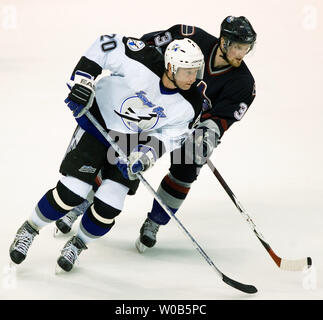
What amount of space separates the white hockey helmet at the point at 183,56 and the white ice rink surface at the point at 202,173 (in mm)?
569

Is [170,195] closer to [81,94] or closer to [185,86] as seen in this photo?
[185,86]

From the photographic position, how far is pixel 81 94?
3295 millimetres

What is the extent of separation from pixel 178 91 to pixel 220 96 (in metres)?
0.40

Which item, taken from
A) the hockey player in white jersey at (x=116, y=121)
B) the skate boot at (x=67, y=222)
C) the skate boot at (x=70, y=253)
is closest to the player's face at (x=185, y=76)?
the hockey player in white jersey at (x=116, y=121)

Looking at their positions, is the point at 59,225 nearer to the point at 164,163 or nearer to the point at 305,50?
the point at 164,163

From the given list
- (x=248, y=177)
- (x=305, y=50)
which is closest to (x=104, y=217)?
(x=248, y=177)

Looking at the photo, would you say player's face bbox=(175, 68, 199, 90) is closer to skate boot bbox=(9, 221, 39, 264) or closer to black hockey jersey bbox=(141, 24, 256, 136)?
black hockey jersey bbox=(141, 24, 256, 136)

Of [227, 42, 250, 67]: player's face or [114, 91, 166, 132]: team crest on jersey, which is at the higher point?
[227, 42, 250, 67]: player's face

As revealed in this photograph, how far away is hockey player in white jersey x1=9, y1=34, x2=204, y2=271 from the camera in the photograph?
3.35m

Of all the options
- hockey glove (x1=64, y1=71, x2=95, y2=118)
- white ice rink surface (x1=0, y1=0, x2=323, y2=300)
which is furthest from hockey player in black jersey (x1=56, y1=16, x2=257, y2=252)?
hockey glove (x1=64, y1=71, x2=95, y2=118)

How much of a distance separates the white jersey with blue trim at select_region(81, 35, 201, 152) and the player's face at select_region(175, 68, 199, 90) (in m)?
0.09

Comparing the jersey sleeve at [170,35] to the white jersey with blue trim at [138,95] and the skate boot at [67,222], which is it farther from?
the skate boot at [67,222]

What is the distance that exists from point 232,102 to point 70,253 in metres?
1.03

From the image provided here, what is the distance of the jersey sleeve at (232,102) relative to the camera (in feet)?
12.3
